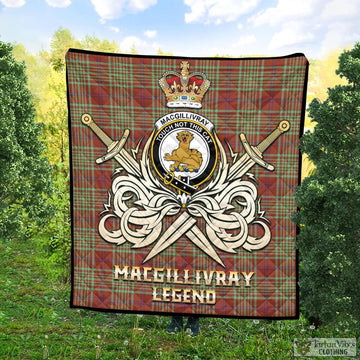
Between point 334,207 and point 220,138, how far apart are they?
1740 millimetres

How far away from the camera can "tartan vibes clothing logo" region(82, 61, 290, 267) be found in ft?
20.4

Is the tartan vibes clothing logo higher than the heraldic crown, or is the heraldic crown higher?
the heraldic crown

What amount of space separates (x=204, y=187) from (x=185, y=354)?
7.68 feet

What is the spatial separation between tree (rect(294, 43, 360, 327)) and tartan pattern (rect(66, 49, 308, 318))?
595mm

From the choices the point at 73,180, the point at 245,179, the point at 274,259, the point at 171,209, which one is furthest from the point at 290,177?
the point at 73,180

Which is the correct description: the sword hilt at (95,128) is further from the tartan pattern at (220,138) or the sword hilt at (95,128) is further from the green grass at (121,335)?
the green grass at (121,335)

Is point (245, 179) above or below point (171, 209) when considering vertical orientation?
above

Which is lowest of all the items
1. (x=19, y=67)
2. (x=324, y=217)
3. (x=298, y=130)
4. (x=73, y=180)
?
(x=324, y=217)

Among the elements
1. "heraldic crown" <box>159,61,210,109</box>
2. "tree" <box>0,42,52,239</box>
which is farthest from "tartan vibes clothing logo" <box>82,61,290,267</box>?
"tree" <box>0,42,52,239</box>

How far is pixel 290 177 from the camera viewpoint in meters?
6.30

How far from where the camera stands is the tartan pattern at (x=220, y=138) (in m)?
6.21

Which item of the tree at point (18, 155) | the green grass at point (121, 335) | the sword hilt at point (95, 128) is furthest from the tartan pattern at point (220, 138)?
the tree at point (18, 155)

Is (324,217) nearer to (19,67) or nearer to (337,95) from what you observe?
(337,95)

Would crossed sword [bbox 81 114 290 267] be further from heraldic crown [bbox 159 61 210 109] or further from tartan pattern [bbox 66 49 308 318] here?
heraldic crown [bbox 159 61 210 109]
